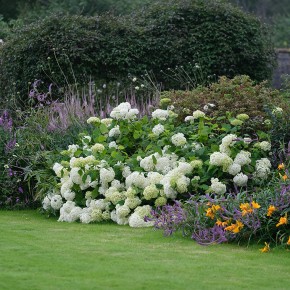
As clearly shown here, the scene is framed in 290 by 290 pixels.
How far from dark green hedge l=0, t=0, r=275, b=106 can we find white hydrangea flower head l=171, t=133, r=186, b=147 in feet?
18.6

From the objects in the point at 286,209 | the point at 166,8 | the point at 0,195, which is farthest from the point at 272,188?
the point at 166,8

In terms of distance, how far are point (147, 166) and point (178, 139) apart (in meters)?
0.52

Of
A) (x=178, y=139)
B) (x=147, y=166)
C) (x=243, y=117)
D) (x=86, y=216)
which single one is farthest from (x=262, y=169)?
(x=86, y=216)

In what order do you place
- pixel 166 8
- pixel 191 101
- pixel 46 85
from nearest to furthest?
pixel 191 101 < pixel 46 85 < pixel 166 8

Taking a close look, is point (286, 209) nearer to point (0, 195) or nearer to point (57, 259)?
point (57, 259)

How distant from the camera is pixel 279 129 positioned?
10930 mm

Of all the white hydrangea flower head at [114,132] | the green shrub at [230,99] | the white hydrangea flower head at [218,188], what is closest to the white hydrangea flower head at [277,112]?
the green shrub at [230,99]

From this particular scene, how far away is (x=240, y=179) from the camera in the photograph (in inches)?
400

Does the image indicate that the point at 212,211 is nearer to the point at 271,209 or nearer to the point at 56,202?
the point at 271,209

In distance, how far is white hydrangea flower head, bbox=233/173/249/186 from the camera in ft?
33.3

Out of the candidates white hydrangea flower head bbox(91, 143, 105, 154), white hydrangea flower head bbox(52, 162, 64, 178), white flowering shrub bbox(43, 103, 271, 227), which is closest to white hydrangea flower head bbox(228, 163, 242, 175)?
white flowering shrub bbox(43, 103, 271, 227)

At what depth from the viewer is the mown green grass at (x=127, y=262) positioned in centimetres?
675

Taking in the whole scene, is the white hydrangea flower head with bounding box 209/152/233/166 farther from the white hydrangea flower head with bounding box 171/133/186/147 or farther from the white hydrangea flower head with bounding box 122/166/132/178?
the white hydrangea flower head with bounding box 122/166/132/178

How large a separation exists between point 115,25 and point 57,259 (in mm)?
10518
